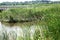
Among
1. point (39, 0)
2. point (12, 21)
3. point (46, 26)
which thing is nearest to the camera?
point (46, 26)

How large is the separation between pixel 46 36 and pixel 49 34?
99 mm

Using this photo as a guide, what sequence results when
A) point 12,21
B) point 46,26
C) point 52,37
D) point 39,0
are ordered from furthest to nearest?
point 39,0, point 12,21, point 46,26, point 52,37

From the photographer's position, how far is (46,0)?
36.1 meters

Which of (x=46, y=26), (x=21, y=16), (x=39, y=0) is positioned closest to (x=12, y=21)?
(x=21, y=16)

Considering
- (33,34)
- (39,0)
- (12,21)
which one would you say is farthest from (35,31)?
(39,0)

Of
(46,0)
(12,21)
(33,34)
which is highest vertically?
(33,34)

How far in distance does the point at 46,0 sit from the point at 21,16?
17.6m

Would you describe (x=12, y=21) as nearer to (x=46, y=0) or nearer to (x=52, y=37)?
(x=52, y=37)

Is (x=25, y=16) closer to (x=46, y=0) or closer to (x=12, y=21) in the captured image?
(x=12, y=21)

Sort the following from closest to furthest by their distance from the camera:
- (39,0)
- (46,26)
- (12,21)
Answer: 1. (46,26)
2. (12,21)
3. (39,0)

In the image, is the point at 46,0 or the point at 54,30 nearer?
the point at 54,30

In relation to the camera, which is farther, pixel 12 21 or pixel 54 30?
pixel 12 21

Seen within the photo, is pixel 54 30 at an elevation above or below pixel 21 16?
above

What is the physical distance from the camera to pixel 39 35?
613 centimetres
